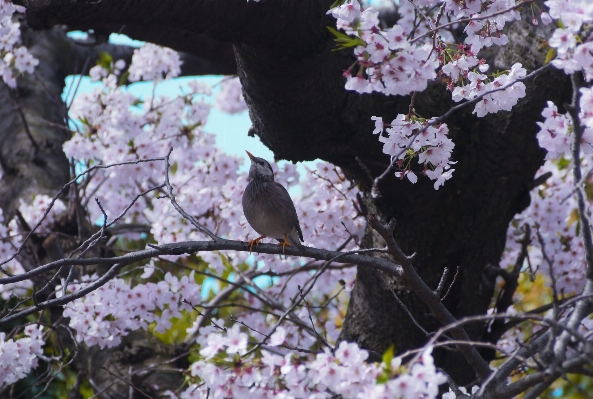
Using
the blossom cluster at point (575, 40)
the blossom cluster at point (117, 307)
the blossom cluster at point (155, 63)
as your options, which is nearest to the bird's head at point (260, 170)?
the blossom cluster at point (117, 307)

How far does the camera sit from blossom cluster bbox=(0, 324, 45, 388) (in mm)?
2979

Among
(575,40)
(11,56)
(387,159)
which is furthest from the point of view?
(11,56)

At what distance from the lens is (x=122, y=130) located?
14.6 feet

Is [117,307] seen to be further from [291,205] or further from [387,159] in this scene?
[387,159]

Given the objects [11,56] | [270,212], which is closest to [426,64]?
[270,212]

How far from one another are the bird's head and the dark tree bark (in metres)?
0.84

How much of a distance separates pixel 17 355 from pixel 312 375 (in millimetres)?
1908

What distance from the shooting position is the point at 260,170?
4160 millimetres

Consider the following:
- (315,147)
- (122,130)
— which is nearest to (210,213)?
(122,130)

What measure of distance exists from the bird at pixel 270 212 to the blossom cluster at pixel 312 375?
1755 millimetres

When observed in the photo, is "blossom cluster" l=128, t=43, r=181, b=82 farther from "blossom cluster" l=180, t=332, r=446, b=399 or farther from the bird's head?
"blossom cluster" l=180, t=332, r=446, b=399

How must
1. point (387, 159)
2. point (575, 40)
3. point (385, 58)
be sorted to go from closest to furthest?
point (575, 40) → point (385, 58) → point (387, 159)

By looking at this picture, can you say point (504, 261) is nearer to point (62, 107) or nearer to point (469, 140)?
point (469, 140)

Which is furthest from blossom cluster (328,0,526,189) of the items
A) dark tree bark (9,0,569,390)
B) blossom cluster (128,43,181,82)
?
blossom cluster (128,43,181,82)
